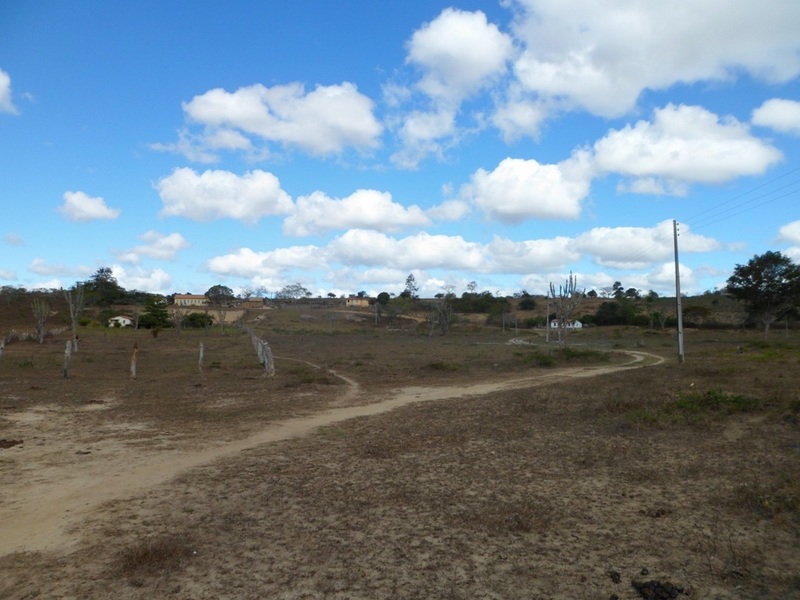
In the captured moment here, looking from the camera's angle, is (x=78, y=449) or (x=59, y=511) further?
(x=78, y=449)

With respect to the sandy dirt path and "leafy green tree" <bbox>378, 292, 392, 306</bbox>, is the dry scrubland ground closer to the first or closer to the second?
the sandy dirt path

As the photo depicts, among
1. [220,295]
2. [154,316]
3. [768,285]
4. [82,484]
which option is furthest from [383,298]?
[82,484]

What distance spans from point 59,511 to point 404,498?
4.23 metres

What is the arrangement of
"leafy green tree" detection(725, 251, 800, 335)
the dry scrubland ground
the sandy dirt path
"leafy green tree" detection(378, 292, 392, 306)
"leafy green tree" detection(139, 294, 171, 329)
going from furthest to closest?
"leafy green tree" detection(378, 292, 392, 306) < "leafy green tree" detection(139, 294, 171, 329) < "leafy green tree" detection(725, 251, 800, 335) < the sandy dirt path < the dry scrubland ground

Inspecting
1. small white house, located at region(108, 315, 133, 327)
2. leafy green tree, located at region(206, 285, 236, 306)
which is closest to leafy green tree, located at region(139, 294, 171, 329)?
small white house, located at region(108, 315, 133, 327)

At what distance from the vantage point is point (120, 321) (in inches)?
3019

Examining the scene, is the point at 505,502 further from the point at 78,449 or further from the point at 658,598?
the point at 78,449

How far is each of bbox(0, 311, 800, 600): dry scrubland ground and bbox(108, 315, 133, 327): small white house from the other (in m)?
62.7

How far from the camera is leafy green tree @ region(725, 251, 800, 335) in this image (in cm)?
4725

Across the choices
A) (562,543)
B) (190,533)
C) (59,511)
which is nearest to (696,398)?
(562,543)

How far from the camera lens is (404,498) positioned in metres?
7.88

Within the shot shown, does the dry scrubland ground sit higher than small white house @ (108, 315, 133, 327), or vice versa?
small white house @ (108, 315, 133, 327)

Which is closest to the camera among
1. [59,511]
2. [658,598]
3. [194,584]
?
[658,598]

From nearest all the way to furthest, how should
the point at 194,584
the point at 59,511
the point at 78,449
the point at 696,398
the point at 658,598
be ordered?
the point at 658,598
the point at 194,584
the point at 59,511
the point at 78,449
the point at 696,398
